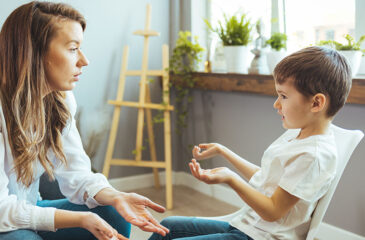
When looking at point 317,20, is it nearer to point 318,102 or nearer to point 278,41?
point 278,41

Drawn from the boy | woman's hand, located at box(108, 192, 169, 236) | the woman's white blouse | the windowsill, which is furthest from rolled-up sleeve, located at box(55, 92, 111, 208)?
the windowsill

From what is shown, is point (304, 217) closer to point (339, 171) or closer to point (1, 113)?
point (339, 171)

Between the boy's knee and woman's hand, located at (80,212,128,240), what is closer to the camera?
woman's hand, located at (80,212,128,240)

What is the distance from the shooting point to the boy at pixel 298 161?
1.26 m

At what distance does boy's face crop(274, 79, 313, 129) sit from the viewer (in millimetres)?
1336

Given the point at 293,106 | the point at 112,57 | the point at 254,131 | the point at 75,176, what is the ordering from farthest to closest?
the point at 112,57 < the point at 254,131 < the point at 75,176 < the point at 293,106

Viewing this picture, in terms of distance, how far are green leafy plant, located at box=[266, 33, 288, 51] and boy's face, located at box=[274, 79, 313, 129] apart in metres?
1.50

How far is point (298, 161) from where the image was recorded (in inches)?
50.0

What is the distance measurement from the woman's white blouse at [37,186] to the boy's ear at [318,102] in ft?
2.52

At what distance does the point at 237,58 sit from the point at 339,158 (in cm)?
175

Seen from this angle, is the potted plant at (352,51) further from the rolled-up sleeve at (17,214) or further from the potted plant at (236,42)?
the rolled-up sleeve at (17,214)

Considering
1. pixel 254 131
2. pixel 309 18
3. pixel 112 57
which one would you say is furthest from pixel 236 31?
pixel 112 57

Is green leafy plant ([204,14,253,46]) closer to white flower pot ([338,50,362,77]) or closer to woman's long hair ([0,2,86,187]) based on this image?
white flower pot ([338,50,362,77])

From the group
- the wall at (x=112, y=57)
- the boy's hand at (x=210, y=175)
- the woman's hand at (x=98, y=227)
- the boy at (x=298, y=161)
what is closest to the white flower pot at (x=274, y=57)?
the wall at (x=112, y=57)
